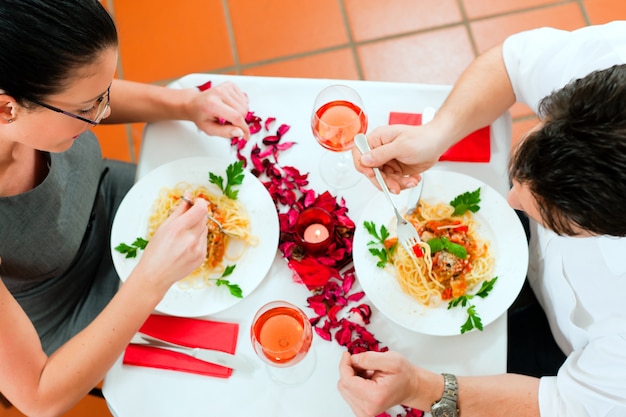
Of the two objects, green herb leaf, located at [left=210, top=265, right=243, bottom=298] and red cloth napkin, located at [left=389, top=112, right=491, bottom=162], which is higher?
red cloth napkin, located at [left=389, top=112, right=491, bottom=162]

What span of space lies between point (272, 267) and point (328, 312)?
0.60 ft

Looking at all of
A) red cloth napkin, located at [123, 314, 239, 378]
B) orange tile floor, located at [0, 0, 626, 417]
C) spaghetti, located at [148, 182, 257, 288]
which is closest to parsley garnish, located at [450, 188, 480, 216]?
spaghetti, located at [148, 182, 257, 288]

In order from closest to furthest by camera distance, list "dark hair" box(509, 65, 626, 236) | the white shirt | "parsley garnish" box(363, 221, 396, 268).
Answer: "dark hair" box(509, 65, 626, 236), the white shirt, "parsley garnish" box(363, 221, 396, 268)

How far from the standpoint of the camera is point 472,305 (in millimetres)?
1263

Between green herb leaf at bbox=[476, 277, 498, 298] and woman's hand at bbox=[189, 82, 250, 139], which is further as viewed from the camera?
woman's hand at bbox=[189, 82, 250, 139]

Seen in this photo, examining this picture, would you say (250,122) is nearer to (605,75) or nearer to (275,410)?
(275,410)

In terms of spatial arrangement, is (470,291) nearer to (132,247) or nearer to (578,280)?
(578,280)

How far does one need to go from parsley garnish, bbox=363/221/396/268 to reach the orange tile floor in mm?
1386

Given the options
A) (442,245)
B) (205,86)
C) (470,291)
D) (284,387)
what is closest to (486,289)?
(470,291)

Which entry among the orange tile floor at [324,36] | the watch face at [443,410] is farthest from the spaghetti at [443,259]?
the orange tile floor at [324,36]

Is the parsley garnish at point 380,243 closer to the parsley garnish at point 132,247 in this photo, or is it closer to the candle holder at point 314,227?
the candle holder at point 314,227

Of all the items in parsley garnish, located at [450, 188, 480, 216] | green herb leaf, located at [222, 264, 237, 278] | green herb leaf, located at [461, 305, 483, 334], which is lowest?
green herb leaf, located at [461, 305, 483, 334]

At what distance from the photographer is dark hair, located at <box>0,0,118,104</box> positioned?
95cm

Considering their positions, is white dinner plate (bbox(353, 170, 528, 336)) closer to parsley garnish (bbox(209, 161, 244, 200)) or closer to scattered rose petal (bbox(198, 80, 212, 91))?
parsley garnish (bbox(209, 161, 244, 200))
